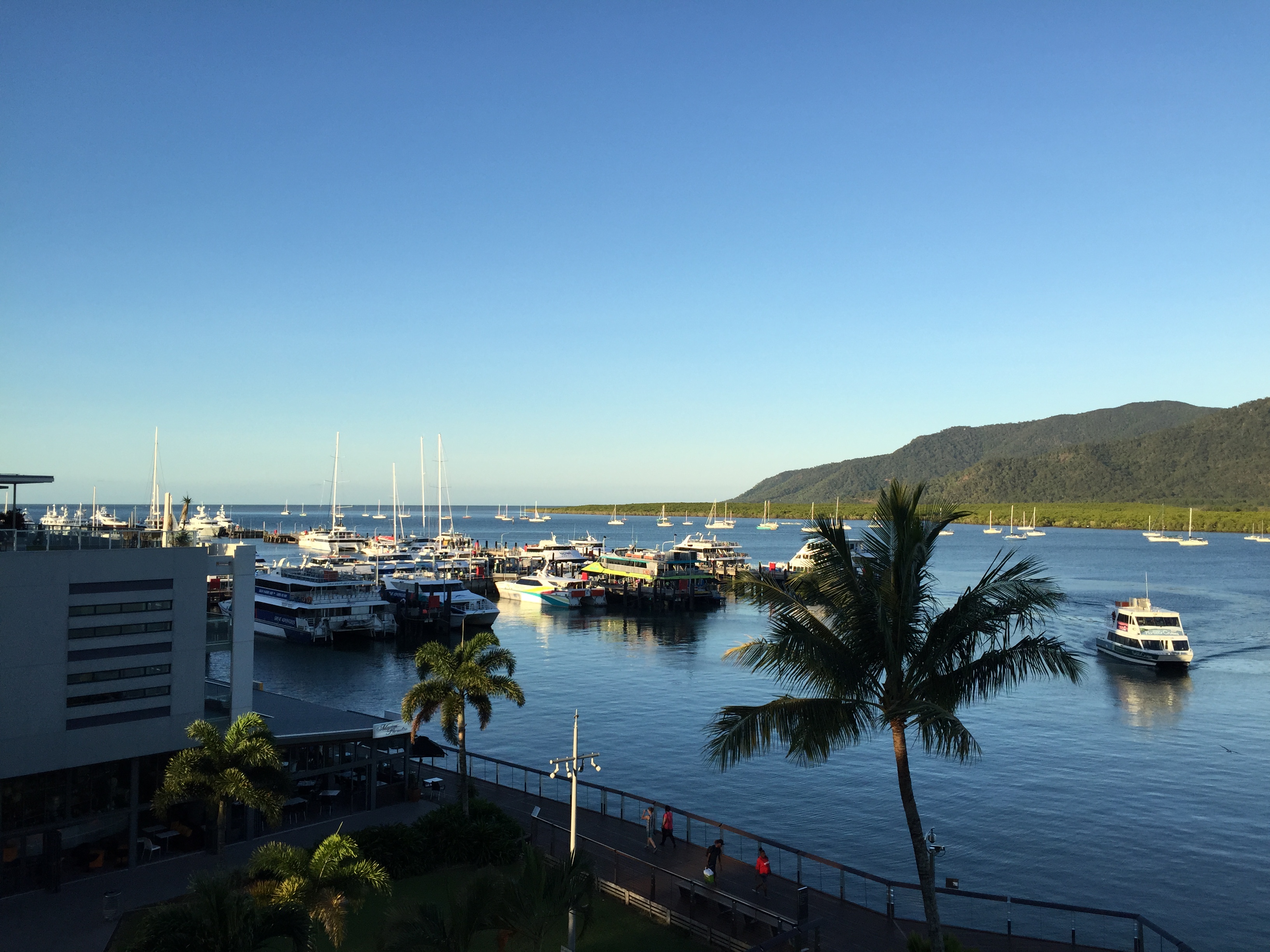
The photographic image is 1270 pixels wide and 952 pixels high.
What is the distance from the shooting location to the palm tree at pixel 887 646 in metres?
16.1

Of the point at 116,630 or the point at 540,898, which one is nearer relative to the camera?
the point at 540,898

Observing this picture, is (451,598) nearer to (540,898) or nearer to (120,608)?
(120,608)

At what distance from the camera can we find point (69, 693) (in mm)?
24188

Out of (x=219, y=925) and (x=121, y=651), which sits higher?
(x=121, y=651)

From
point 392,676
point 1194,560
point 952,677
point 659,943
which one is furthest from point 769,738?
point 1194,560

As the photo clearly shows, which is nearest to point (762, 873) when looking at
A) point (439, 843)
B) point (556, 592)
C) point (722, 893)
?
point (722, 893)

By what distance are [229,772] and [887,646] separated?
17757 millimetres

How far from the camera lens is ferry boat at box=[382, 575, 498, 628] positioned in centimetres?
8575

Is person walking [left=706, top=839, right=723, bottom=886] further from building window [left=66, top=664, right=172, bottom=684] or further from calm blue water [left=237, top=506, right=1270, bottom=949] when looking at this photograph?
building window [left=66, top=664, right=172, bottom=684]

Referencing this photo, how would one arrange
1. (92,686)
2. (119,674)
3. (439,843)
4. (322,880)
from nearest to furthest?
(322,880) → (92,686) → (119,674) → (439,843)

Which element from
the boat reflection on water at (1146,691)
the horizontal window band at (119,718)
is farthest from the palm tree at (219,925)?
the boat reflection on water at (1146,691)

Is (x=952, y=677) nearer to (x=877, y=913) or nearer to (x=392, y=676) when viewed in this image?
(x=877, y=913)

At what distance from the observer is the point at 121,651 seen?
25.2 m

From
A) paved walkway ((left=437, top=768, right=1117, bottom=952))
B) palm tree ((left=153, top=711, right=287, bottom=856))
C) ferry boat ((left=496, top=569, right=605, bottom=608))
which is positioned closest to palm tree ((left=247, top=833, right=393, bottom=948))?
palm tree ((left=153, top=711, right=287, bottom=856))
